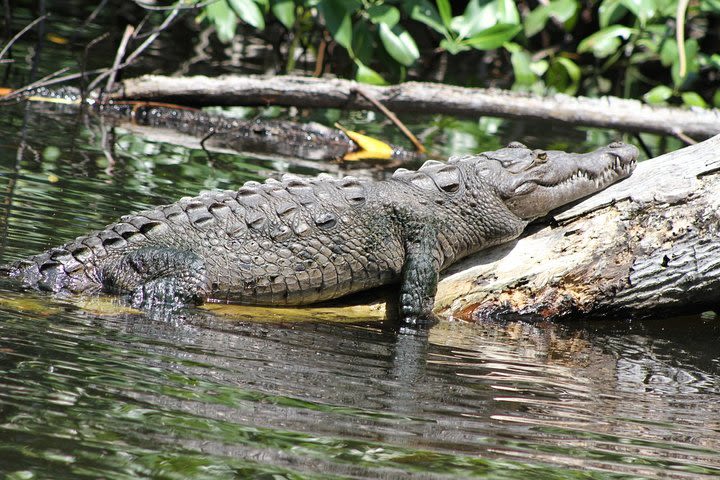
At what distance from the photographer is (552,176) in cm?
563

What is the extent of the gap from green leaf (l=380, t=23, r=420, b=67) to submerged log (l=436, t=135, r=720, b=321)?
16.7 ft

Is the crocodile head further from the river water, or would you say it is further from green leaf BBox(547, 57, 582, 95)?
green leaf BBox(547, 57, 582, 95)

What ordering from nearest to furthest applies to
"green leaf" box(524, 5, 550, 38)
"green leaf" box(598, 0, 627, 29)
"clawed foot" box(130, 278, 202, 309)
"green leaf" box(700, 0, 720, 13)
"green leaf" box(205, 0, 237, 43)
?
"clawed foot" box(130, 278, 202, 309), "green leaf" box(205, 0, 237, 43), "green leaf" box(700, 0, 720, 13), "green leaf" box(598, 0, 627, 29), "green leaf" box(524, 5, 550, 38)

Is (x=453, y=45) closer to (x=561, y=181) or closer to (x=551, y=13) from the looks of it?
(x=551, y=13)

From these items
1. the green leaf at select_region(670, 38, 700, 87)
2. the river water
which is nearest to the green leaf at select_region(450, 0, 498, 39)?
the green leaf at select_region(670, 38, 700, 87)

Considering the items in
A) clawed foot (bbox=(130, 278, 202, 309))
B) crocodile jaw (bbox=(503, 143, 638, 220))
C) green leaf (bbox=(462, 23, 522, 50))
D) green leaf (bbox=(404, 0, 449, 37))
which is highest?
green leaf (bbox=(404, 0, 449, 37))

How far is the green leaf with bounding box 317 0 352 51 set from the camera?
10.2 meters

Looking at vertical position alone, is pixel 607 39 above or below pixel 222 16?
above

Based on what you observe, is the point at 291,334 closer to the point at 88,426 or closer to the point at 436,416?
the point at 436,416

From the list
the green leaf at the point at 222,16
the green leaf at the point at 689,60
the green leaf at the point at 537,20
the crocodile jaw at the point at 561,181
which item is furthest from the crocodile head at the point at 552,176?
the green leaf at the point at 537,20

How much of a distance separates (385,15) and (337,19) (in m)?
0.51

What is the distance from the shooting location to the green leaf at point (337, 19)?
33.4ft

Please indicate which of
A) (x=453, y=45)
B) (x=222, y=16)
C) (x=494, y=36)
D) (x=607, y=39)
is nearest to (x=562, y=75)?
(x=607, y=39)

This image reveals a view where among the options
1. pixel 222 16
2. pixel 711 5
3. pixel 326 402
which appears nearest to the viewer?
pixel 326 402
